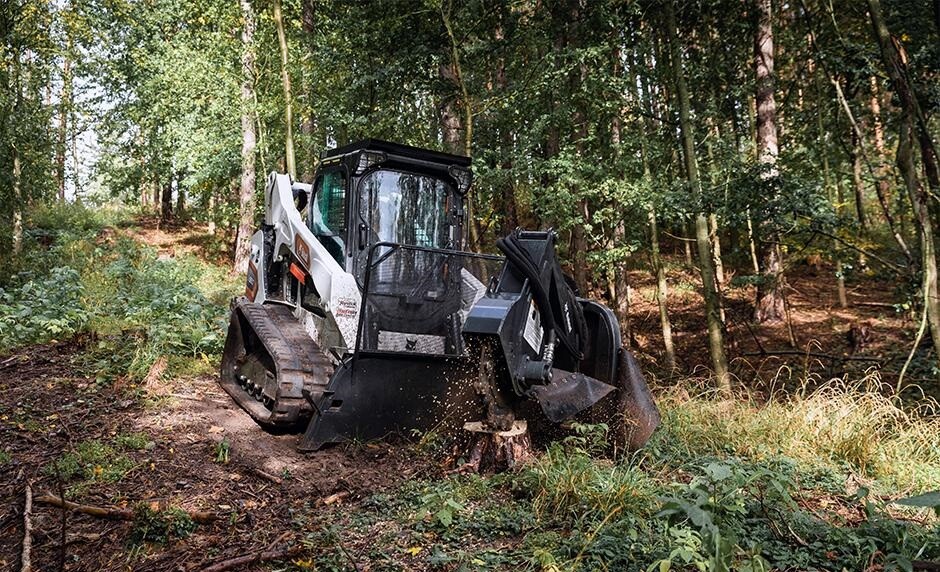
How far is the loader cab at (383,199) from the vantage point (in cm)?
574

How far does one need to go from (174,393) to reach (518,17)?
→ 812 centimetres

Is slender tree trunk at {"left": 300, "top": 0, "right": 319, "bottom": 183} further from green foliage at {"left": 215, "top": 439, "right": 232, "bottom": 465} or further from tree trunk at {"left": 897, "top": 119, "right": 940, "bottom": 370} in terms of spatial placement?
tree trunk at {"left": 897, "top": 119, "right": 940, "bottom": 370}

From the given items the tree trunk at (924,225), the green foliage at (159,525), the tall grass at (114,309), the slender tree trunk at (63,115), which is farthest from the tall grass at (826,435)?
the slender tree trunk at (63,115)

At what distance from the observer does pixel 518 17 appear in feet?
36.7

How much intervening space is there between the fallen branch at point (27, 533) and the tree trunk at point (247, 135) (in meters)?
9.73

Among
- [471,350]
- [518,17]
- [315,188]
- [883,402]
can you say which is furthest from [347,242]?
[518,17]

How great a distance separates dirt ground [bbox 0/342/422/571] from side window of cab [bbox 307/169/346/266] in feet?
5.61

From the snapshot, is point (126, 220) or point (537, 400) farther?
point (126, 220)

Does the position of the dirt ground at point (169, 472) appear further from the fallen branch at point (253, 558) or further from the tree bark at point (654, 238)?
the tree bark at point (654, 238)

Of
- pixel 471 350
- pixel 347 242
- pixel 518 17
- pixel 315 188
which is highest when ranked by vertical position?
pixel 518 17

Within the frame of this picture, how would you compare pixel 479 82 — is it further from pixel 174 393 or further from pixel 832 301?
pixel 832 301

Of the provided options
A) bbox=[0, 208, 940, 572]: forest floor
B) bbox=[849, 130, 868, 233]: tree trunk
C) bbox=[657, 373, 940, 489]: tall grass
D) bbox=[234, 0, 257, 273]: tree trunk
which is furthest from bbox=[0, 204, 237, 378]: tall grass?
bbox=[849, 130, 868, 233]: tree trunk

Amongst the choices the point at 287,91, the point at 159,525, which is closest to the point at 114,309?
the point at 287,91

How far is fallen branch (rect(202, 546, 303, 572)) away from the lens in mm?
3188
